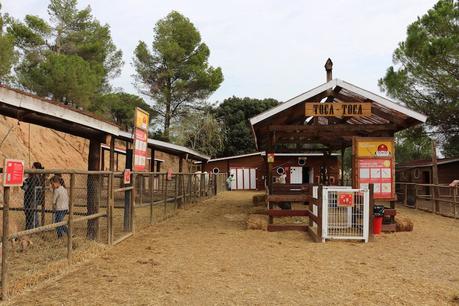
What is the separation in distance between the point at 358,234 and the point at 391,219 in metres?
1.91

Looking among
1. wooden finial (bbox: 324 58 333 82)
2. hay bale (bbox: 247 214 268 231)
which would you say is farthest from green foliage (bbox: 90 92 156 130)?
hay bale (bbox: 247 214 268 231)

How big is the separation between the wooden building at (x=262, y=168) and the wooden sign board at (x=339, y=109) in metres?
21.4

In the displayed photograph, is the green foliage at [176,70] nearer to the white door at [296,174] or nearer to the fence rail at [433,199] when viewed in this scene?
the white door at [296,174]

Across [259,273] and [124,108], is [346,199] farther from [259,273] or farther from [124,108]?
[124,108]

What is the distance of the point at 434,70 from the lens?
21875mm

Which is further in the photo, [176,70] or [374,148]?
[176,70]

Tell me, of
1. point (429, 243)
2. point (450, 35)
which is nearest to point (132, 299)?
point (429, 243)

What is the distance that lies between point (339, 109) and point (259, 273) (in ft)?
19.6

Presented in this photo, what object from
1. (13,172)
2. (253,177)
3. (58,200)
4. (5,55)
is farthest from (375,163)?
(253,177)

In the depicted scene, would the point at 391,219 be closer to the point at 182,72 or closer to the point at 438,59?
the point at 438,59

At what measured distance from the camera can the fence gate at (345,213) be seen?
30.6 feet

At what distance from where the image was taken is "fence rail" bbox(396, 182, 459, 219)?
1541 cm

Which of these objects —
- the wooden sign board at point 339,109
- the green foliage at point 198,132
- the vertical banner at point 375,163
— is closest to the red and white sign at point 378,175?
the vertical banner at point 375,163

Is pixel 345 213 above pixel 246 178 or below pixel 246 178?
below
